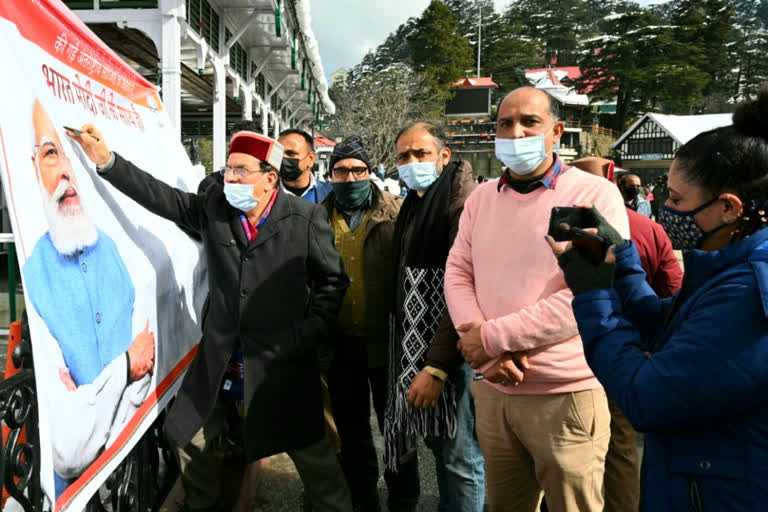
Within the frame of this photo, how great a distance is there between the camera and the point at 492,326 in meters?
1.95

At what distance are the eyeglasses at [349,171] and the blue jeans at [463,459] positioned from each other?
1.16 m

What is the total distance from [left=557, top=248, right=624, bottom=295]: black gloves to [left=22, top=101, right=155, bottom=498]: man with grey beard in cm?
121

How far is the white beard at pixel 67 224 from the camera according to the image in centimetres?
140

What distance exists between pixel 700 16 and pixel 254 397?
6352 cm

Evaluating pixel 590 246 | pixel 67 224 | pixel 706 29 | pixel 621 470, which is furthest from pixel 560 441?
pixel 706 29

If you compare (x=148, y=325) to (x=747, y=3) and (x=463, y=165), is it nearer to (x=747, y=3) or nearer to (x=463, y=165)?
(x=463, y=165)

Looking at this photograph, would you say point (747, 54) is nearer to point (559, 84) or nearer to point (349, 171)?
point (559, 84)

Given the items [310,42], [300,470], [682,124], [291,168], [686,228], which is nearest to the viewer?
[686,228]

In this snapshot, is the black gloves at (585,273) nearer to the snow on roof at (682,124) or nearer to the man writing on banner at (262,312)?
the man writing on banner at (262,312)

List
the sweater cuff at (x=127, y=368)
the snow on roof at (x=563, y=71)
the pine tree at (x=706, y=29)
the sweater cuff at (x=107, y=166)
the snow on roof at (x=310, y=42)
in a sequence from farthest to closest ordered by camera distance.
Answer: the snow on roof at (x=563, y=71) < the pine tree at (x=706, y=29) < the snow on roof at (x=310, y=42) < the sweater cuff at (x=107, y=166) < the sweater cuff at (x=127, y=368)

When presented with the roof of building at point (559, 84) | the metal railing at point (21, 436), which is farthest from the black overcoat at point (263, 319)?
the roof of building at point (559, 84)

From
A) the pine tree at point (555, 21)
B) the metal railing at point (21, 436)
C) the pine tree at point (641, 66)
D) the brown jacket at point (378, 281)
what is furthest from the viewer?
the pine tree at point (555, 21)

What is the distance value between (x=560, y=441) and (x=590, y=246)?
32.5 inches

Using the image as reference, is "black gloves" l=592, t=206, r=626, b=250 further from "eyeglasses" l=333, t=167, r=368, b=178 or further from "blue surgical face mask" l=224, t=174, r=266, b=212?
"eyeglasses" l=333, t=167, r=368, b=178
